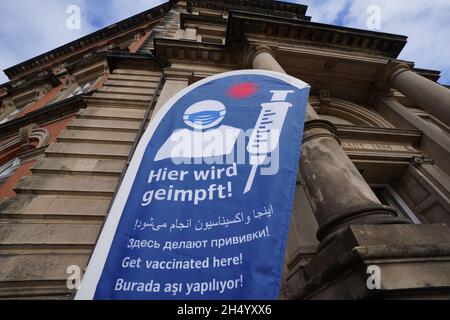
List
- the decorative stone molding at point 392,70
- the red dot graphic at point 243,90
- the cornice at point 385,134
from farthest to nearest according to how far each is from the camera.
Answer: the decorative stone molding at point 392,70
the cornice at point 385,134
the red dot graphic at point 243,90

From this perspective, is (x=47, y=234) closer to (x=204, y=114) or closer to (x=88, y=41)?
(x=204, y=114)

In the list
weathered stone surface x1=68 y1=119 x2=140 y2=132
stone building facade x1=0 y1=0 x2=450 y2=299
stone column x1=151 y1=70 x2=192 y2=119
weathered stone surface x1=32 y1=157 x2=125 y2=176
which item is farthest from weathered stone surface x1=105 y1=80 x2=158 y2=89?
weathered stone surface x1=32 y1=157 x2=125 y2=176

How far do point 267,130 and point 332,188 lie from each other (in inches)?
46.7

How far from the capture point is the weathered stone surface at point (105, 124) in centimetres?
585

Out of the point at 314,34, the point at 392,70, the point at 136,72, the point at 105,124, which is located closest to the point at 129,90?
the point at 136,72

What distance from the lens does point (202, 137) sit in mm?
3398

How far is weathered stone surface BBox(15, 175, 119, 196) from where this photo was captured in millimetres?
4293

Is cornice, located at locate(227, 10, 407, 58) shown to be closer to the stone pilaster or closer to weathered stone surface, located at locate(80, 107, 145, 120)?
weathered stone surface, located at locate(80, 107, 145, 120)

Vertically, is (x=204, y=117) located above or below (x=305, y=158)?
above

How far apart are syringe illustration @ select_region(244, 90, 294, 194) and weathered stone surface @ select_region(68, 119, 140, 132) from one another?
149 inches

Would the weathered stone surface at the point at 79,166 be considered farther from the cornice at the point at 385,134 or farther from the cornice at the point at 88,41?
the cornice at the point at 88,41

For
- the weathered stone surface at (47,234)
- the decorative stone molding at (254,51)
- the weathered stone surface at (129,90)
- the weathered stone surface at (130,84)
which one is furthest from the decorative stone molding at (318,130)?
the weathered stone surface at (130,84)

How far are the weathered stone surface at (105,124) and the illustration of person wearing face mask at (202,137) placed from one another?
284cm

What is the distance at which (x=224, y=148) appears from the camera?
3160 millimetres
